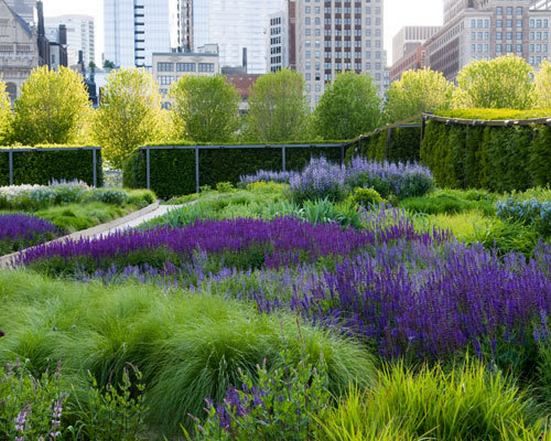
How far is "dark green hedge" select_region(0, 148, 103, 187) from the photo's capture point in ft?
92.3

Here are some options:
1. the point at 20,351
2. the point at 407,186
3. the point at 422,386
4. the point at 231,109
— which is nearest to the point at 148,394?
the point at 20,351

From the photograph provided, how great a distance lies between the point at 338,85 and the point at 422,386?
175ft

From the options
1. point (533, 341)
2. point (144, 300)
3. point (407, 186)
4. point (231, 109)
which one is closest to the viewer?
point (533, 341)

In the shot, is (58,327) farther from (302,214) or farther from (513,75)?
(513,75)

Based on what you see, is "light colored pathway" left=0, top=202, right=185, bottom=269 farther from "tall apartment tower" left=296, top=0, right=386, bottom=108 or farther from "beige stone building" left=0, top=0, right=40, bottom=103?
"tall apartment tower" left=296, top=0, right=386, bottom=108

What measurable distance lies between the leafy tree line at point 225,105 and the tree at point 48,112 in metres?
0.06

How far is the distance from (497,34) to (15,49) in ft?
339

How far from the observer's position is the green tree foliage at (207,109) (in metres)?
51.0

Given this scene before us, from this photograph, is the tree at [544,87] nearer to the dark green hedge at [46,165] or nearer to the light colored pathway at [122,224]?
the dark green hedge at [46,165]

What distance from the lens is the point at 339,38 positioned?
5861 inches

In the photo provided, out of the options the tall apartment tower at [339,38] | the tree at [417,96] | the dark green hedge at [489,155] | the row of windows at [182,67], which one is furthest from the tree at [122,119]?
the row of windows at [182,67]

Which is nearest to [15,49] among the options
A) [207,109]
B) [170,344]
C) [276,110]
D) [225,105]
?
[276,110]

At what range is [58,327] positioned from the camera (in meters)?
3.96

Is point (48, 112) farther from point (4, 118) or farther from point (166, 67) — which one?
point (166, 67)
